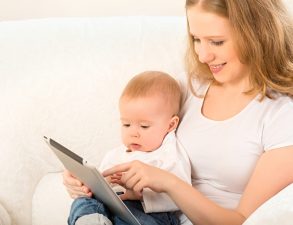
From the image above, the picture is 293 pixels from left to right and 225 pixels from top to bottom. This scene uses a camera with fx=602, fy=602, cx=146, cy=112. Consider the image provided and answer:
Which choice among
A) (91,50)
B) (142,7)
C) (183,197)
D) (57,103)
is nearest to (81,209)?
(183,197)

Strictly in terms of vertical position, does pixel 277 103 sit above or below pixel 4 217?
above

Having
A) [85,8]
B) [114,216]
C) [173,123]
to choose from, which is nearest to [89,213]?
[114,216]

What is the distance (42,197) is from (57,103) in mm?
284

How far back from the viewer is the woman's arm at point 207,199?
53.8 inches

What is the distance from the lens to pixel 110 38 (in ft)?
6.15

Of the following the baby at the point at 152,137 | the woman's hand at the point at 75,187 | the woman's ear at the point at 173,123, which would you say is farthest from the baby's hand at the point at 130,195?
the woman's ear at the point at 173,123

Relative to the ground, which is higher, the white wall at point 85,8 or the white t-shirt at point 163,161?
the white wall at point 85,8

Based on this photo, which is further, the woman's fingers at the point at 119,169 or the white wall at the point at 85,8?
the white wall at the point at 85,8

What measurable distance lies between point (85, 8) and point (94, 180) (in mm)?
1046

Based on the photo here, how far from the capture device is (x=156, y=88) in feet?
5.28

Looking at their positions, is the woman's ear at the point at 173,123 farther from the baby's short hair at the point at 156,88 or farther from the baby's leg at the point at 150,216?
the baby's leg at the point at 150,216

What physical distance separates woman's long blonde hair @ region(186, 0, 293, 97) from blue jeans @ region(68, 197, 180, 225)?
1.29 feet

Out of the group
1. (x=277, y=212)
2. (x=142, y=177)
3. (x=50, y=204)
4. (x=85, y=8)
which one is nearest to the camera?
(x=277, y=212)

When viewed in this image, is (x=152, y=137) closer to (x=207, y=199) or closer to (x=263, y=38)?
(x=207, y=199)
